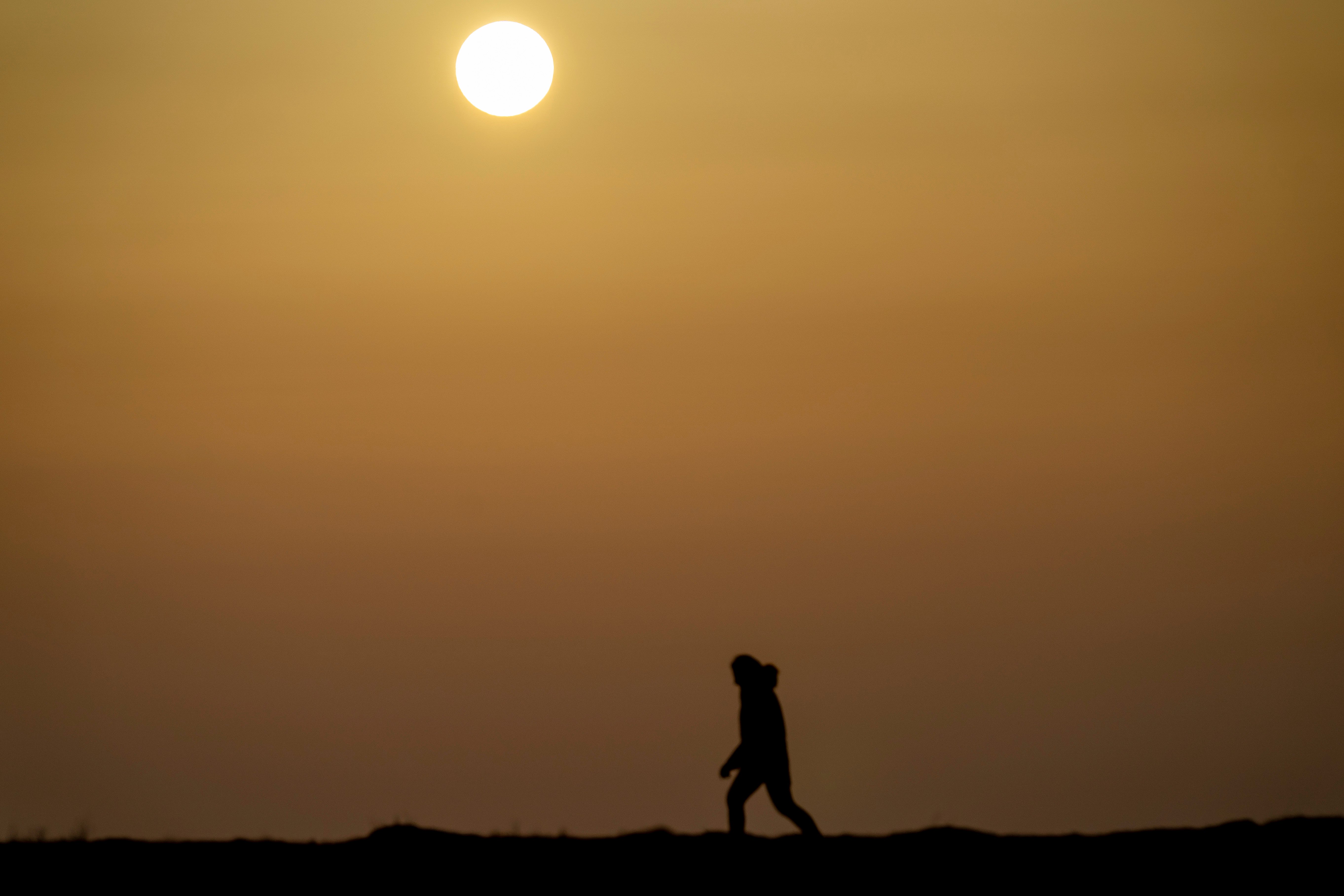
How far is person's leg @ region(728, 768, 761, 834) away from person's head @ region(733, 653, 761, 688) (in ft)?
2.19

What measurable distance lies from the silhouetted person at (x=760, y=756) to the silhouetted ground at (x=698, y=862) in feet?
0.75

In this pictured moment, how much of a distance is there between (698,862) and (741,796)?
1.01 metres

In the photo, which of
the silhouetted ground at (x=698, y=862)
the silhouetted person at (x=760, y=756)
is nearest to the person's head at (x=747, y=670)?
the silhouetted person at (x=760, y=756)

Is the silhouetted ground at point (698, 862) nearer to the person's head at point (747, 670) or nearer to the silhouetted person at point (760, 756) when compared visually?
the silhouetted person at point (760, 756)

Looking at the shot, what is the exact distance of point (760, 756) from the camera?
8641 millimetres

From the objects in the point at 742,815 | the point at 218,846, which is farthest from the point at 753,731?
the point at 218,846

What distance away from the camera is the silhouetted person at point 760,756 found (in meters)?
8.62

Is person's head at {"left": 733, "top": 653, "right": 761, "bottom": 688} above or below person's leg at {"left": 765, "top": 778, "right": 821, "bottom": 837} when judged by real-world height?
above

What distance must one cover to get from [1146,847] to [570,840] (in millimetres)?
4235

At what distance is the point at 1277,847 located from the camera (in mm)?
7742

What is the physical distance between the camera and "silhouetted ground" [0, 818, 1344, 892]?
22.9 feet

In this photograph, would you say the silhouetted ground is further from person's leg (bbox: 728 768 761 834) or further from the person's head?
the person's head

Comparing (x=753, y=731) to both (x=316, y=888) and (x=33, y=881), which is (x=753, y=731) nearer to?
(x=316, y=888)

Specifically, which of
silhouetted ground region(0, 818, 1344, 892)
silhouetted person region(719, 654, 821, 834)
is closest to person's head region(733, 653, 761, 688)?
silhouetted person region(719, 654, 821, 834)
